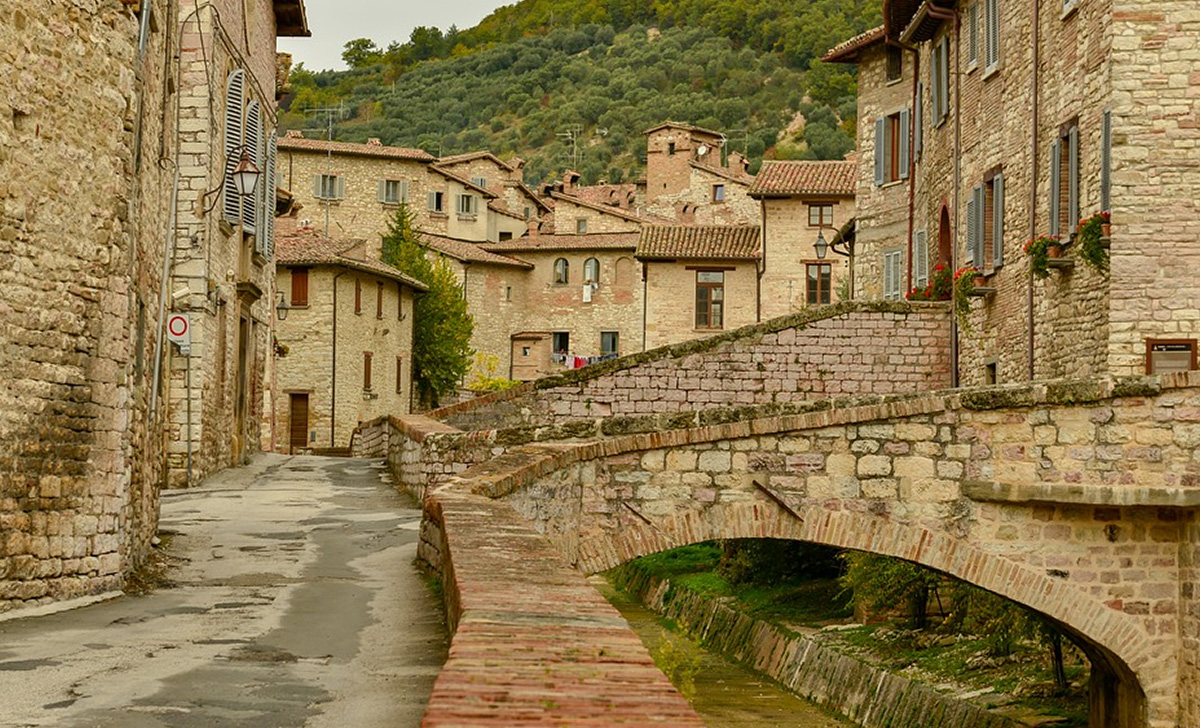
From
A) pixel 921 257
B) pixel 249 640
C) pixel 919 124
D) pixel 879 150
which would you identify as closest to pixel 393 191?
pixel 879 150

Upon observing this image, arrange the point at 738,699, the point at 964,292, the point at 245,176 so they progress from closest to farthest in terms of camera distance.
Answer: the point at 738,699
the point at 245,176
the point at 964,292

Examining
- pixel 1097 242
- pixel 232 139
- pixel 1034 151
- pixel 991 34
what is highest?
pixel 991 34

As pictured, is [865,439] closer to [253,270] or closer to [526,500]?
[526,500]

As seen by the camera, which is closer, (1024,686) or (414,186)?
(1024,686)

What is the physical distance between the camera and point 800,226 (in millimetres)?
52219

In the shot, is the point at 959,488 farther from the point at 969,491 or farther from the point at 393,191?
the point at 393,191

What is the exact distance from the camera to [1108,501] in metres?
14.5

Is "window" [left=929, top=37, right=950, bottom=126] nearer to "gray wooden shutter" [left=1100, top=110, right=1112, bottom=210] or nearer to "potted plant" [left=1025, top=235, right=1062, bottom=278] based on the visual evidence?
"potted plant" [left=1025, top=235, right=1062, bottom=278]

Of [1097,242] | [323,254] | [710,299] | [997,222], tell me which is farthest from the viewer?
[710,299]

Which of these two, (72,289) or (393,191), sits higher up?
(393,191)

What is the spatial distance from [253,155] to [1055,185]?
14.2m

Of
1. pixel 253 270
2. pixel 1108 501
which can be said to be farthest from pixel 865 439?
pixel 253 270

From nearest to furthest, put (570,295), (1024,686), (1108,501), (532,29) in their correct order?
1. (1108,501)
2. (1024,686)
3. (570,295)
4. (532,29)

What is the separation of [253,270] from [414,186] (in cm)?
4105
